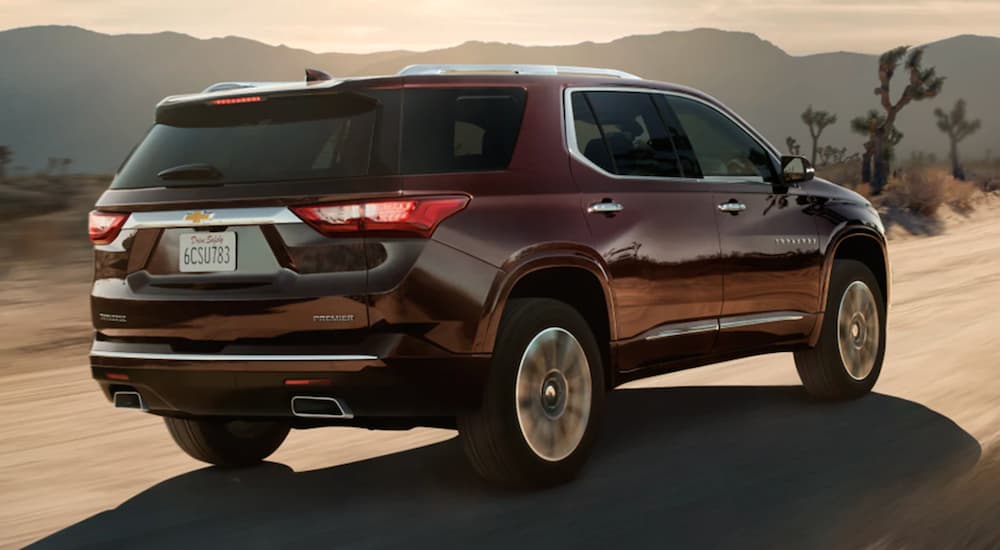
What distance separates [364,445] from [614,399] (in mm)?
2047

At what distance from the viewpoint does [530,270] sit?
6.44 m

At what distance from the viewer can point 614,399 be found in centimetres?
936

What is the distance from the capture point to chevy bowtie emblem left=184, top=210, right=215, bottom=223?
615cm

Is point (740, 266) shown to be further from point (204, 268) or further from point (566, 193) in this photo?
point (204, 268)

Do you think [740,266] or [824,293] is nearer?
[740,266]

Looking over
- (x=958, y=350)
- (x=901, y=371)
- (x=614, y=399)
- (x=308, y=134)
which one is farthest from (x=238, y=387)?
(x=958, y=350)

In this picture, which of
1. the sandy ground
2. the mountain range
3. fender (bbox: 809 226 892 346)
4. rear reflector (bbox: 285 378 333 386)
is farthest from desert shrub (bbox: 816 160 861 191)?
rear reflector (bbox: 285 378 333 386)

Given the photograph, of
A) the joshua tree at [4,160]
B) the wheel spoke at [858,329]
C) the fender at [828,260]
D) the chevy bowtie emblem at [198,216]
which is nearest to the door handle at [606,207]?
the chevy bowtie emblem at [198,216]

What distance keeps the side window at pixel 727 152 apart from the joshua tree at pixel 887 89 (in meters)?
32.9

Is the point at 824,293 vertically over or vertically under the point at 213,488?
over

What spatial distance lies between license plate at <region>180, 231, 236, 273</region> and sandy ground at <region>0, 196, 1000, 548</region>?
3.43 feet

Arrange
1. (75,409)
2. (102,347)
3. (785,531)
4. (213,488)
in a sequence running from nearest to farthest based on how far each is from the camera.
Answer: (785,531) < (102,347) < (213,488) < (75,409)

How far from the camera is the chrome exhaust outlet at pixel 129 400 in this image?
645 centimetres

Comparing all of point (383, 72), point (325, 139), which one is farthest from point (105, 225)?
point (383, 72)
